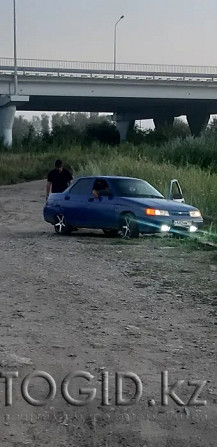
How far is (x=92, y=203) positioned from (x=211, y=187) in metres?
6.79

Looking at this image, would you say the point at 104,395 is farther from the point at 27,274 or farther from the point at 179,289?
the point at 27,274

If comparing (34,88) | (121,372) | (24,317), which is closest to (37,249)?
(24,317)

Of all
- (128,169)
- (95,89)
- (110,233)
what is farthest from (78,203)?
(95,89)

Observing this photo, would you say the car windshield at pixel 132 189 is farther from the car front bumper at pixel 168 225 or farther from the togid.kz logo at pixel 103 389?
the togid.kz logo at pixel 103 389

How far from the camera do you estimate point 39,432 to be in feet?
17.8

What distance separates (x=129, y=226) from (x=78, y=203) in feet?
5.83

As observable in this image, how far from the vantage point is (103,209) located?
18969 mm

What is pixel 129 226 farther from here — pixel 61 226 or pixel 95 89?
pixel 95 89

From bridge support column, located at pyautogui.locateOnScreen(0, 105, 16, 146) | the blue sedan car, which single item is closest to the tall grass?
the blue sedan car

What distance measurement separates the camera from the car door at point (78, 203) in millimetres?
19422

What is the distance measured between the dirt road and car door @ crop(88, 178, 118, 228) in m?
2.45

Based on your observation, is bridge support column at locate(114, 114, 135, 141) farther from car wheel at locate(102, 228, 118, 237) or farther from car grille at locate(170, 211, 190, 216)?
car grille at locate(170, 211, 190, 216)

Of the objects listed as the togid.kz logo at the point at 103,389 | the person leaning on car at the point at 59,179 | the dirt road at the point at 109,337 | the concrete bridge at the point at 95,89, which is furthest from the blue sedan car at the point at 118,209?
the concrete bridge at the point at 95,89

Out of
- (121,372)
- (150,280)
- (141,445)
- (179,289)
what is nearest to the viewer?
(141,445)
